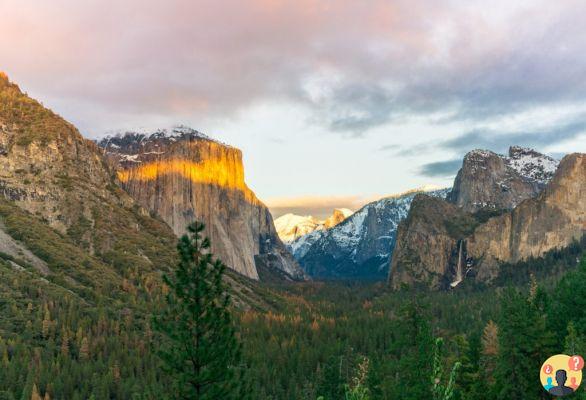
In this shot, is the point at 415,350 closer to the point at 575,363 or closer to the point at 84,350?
the point at 575,363

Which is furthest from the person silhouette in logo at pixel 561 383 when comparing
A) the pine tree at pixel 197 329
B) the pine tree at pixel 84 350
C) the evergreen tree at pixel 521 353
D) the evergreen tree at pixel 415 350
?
the pine tree at pixel 84 350

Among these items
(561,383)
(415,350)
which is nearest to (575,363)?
(561,383)

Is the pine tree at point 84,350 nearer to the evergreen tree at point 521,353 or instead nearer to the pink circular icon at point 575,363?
the evergreen tree at point 521,353

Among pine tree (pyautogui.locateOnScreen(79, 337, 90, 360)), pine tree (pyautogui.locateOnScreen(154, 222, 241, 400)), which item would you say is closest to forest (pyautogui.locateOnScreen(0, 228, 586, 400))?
pine tree (pyautogui.locateOnScreen(79, 337, 90, 360))

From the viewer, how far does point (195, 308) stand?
34344 mm

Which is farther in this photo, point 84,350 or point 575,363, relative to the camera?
point 84,350

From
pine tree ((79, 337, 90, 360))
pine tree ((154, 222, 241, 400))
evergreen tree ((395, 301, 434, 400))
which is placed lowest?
pine tree ((79, 337, 90, 360))

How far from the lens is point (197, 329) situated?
34.4m

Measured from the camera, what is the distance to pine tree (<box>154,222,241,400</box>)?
33.4 metres

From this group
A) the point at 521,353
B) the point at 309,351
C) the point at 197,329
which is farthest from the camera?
the point at 309,351

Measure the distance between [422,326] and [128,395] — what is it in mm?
97828

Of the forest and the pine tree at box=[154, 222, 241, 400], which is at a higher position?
the pine tree at box=[154, 222, 241, 400]

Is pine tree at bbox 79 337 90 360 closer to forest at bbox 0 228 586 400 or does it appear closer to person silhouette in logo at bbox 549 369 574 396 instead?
forest at bbox 0 228 586 400

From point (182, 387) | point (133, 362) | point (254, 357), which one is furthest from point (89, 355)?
point (182, 387)
